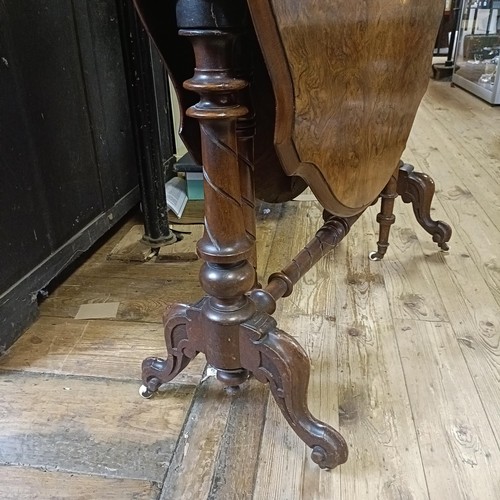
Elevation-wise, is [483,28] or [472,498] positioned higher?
[483,28]

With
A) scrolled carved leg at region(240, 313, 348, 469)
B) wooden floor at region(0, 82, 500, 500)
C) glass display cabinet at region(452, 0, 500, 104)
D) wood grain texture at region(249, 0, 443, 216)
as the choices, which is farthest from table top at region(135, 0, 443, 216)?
glass display cabinet at region(452, 0, 500, 104)

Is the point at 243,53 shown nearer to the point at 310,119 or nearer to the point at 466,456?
the point at 310,119

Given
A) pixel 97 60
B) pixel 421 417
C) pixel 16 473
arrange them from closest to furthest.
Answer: pixel 16 473 → pixel 421 417 → pixel 97 60

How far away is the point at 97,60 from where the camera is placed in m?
1.62


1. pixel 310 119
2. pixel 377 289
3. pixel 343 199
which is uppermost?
pixel 310 119

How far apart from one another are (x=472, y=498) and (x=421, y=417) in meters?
0.19

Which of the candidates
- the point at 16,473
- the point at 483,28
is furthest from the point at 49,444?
the point at 483,28

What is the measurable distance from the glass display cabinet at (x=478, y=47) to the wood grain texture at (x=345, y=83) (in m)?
3.47

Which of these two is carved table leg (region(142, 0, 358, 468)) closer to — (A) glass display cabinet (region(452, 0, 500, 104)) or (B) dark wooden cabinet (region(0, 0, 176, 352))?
(B) dark wooden cabinet (region(0, 0, 176, 352))

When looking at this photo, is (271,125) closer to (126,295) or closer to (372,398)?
(372,398)

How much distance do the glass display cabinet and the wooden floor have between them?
322 cm

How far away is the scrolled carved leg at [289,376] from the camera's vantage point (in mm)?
901

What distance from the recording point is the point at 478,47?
15.7ft

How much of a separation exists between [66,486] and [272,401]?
419mm
